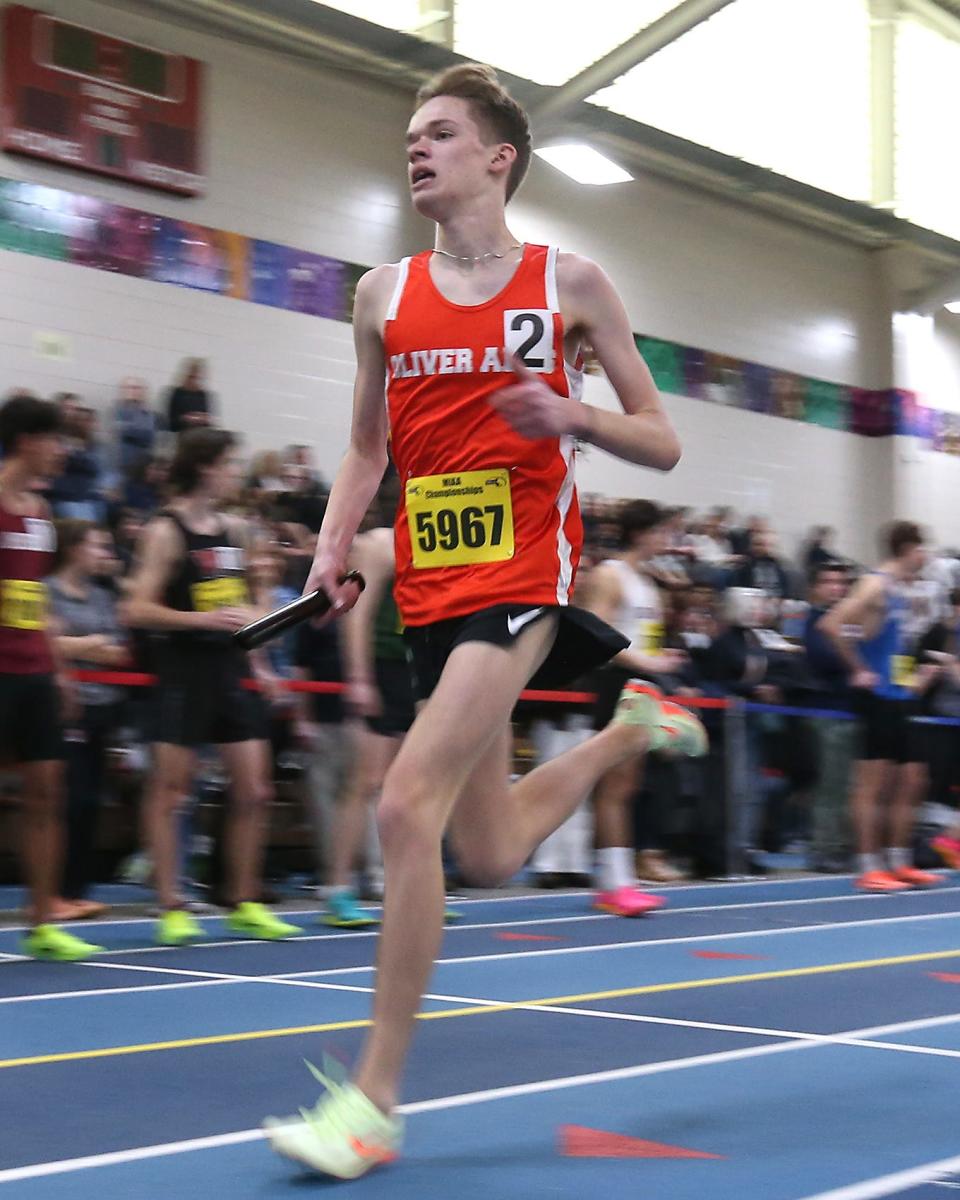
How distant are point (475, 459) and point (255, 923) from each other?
363 cm

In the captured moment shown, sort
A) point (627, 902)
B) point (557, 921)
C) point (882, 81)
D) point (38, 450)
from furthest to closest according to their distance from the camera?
point (882, 81) < point (627, 902) < point (557, 921) < point (38, 450)

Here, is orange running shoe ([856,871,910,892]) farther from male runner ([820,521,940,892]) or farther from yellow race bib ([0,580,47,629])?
yellow race bib ([0,580,47,629])

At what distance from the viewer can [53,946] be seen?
584 centimetres

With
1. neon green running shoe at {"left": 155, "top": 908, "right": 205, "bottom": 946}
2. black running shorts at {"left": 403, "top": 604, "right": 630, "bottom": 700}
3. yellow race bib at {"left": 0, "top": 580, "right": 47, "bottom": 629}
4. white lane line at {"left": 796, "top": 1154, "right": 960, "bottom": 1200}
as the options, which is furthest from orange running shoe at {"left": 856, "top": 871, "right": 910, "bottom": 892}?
white lane line at {"left": 796, "top": 1154, "right": 960, "bottom": 1200}

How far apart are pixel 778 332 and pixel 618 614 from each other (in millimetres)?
12966

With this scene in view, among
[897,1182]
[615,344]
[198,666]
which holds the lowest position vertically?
[897,1182]

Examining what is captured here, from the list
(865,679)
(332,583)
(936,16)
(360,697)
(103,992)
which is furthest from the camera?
Result: (936,16)

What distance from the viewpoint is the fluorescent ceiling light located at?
16000 millimetres

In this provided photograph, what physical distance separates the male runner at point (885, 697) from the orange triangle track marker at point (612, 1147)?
585cm

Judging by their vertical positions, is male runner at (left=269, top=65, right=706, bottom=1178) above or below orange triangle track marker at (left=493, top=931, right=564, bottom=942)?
above

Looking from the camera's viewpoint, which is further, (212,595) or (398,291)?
(212,595)

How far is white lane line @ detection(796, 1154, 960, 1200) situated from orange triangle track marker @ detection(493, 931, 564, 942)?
3617mm

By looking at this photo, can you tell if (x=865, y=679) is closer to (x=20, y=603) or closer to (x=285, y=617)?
(x=20, y=603)

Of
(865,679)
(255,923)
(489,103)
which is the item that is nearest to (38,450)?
(255,923)
